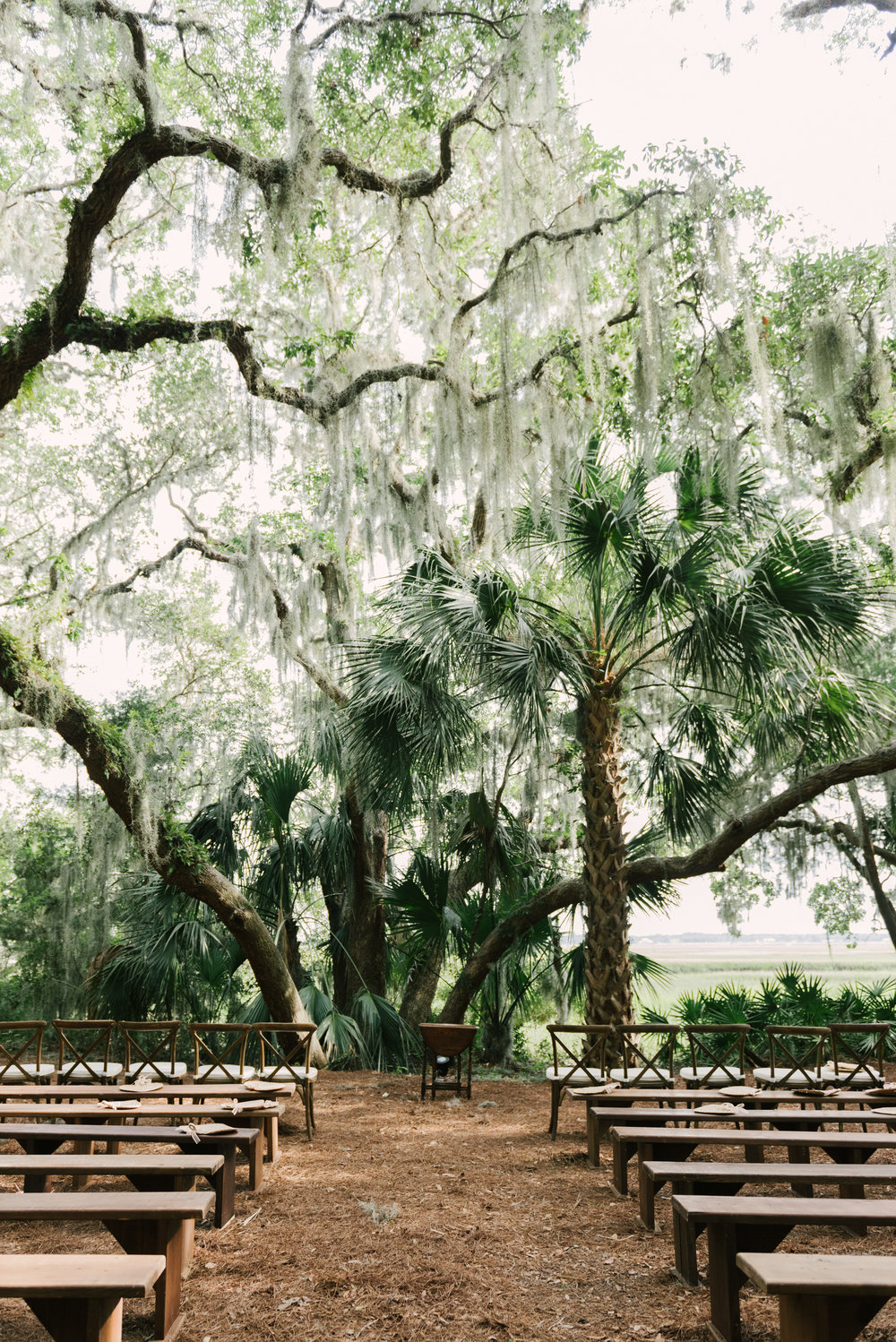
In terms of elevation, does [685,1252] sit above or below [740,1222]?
below

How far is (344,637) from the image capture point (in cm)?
1031

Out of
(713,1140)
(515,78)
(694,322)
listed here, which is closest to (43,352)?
(515,78)

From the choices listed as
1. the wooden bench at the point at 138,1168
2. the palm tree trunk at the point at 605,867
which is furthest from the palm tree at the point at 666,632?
the wooden bench at the point at 138,1168

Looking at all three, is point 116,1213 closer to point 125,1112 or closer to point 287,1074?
point 125,1112

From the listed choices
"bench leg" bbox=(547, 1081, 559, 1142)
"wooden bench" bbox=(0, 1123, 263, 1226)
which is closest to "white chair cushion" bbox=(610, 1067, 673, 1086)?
"bench leg" bbox=(547, 1081, 559, 1142)

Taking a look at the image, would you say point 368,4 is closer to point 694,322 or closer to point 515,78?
point 515,78

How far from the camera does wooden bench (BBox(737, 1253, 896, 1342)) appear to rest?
2.04 m

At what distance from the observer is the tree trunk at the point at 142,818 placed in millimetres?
7145

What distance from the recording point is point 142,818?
7430 mm

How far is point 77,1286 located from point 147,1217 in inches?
25.8

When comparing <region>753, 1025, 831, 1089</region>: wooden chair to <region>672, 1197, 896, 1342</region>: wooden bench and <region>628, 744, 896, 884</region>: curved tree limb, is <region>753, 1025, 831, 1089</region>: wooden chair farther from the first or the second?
<region>672, 1197, 896, 1342</region>: wooden bench

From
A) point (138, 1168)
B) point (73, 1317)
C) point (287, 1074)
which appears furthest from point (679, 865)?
point (73, 1317)

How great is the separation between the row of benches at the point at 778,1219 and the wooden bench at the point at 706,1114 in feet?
0.04

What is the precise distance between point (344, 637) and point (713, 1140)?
730 centimetres
